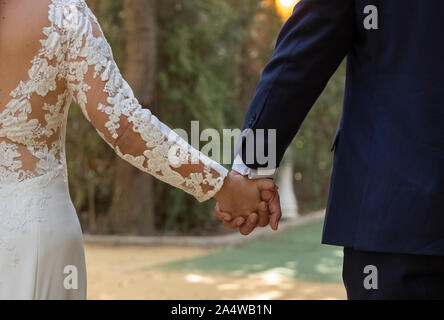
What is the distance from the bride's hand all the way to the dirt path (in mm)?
2948

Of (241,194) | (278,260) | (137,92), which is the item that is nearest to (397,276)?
(241,194)

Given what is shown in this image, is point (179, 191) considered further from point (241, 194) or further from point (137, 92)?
point (241, 194)

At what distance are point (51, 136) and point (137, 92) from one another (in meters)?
6.63

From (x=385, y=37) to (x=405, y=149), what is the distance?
1.01 ft

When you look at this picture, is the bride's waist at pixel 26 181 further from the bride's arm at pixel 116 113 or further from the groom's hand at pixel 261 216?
the groom's hand at pixel 261 216

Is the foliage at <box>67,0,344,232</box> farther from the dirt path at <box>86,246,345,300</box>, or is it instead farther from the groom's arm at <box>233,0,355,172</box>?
the groom's arm at <box>233,0,355,172</box>

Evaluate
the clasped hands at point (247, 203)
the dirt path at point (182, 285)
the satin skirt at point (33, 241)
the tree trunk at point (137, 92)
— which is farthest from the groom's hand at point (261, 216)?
the tree trunk at point (137, 92)

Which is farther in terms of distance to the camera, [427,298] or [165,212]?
[165,212]

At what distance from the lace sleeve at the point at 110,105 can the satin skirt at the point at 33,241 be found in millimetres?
231

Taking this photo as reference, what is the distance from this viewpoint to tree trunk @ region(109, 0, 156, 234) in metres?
8.65

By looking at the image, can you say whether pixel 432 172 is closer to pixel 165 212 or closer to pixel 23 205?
pixel 23 205

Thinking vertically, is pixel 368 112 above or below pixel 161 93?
below

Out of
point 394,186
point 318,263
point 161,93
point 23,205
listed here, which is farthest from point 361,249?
point 161,93

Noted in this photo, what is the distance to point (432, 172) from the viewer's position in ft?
5.73
